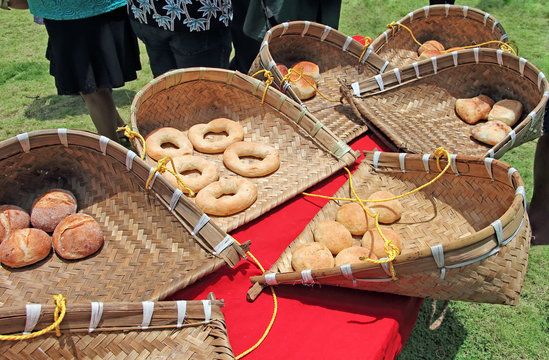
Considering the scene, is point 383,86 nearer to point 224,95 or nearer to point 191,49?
point 224,95

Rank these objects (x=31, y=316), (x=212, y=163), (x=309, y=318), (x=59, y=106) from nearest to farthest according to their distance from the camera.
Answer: (x=31, y=316) < (x=309, y=318) < (x=212, y=163) < (x=59, y=106)

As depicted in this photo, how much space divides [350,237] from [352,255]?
0.36 feet

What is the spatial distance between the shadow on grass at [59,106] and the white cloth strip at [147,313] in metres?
3.27

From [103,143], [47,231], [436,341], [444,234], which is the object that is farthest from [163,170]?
[436,341]

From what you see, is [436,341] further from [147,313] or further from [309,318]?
[147,313]

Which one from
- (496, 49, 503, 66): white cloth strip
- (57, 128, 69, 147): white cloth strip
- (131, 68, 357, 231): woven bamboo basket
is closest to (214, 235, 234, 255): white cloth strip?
(131, 68, 357, 231): woven bamboo basket

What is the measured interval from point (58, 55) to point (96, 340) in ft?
6.60

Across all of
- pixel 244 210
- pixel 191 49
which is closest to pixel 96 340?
pixel 244 210

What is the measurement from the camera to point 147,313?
1080 millimetres

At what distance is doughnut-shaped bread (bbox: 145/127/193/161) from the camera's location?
71.2 inches

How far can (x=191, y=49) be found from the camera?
2.29 metres

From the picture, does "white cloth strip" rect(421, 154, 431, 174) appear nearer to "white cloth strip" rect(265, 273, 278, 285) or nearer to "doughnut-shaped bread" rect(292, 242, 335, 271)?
"doughnut-shaped bread" rect(292, 242, 335, 271)

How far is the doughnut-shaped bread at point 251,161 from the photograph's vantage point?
1.82 metres

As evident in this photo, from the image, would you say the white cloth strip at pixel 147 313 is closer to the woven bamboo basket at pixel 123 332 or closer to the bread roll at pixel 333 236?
the woven bamboo basket at pixel 123 332
